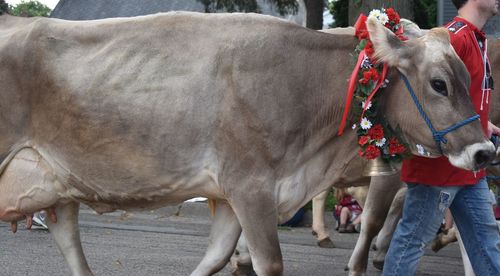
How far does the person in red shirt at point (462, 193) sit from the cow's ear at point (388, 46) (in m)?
0.32

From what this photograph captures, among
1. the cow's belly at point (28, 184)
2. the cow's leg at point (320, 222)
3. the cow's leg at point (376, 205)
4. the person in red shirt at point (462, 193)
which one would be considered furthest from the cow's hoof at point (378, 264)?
the cow's belly at point (28, 184)

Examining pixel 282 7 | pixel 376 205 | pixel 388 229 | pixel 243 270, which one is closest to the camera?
pixel 376 205

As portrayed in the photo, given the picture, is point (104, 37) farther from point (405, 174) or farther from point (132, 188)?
point (405, 174)

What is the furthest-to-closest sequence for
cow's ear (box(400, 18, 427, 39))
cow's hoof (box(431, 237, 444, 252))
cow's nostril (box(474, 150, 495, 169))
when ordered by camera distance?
cow's hoof (box(431, 237, 444, 252)) → cow's ear (box(400, 18, 427, 39)) → cow's nostril (box(474, 150, 495, 169))

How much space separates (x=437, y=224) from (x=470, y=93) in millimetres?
777

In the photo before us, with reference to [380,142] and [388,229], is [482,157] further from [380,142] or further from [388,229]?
[388,229]

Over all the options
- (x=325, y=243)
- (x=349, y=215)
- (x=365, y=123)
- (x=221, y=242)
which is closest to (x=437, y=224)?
(x=365, y=123)

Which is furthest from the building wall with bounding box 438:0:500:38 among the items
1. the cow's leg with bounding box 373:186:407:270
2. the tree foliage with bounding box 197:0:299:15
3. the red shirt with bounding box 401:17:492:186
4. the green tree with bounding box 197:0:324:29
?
the red shirt with bounding box 401:17:492:186

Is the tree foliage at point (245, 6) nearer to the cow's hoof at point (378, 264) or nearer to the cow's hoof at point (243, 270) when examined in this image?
the cow's hoof at point (378, 264)

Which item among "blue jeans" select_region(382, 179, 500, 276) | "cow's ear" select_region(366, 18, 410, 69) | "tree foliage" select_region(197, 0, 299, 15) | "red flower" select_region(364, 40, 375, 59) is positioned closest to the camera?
"cow's ear" select_region(366, 18, 410, 69)

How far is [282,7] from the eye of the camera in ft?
54.0

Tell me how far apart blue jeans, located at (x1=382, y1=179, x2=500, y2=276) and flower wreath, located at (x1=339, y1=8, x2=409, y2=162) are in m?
0.28

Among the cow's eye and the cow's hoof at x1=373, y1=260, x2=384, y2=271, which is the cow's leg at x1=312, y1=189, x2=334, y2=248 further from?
the cow's eye

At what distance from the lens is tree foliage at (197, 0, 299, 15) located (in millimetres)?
15773
